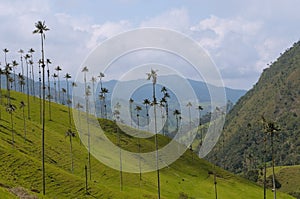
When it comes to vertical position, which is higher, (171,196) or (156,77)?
(156,77)

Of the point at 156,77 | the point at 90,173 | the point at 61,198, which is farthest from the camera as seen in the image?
the point at 90,173

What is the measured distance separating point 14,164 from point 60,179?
13.0 m

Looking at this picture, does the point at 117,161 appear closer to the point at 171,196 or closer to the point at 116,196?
the point at 171,196

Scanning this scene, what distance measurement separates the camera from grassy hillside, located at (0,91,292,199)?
109m

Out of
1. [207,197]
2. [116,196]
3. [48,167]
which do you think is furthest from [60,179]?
[207,197]

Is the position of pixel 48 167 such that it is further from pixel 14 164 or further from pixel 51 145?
pixel 51 145

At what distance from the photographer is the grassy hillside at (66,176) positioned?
4277 inches

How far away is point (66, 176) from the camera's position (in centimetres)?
11812

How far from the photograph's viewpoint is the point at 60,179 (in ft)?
376

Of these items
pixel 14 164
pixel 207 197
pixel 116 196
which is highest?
pixel 14 164

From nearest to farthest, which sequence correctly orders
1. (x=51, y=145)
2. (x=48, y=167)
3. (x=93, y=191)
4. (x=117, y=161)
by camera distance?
(x=93, y=191)
(x=48, y=167)
(x=51, y=145)
(x=117, y=161)

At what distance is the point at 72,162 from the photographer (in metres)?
146

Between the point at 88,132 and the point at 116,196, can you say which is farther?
the point at 88,132

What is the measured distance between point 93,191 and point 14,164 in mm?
22601
